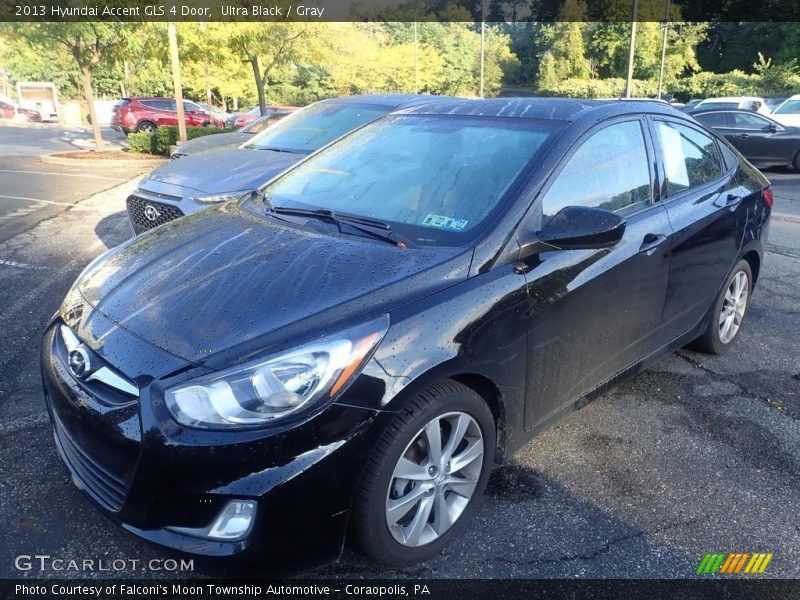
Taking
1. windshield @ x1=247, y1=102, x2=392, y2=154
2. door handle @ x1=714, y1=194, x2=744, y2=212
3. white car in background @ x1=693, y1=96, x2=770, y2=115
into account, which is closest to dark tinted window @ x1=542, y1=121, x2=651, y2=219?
door handle @ x1=714, y1=194, x2=744, y2=212

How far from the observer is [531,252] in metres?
2.60

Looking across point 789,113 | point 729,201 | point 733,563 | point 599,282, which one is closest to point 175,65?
point 729,201

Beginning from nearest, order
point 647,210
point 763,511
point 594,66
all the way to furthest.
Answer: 1. point 763,511
2. point 647,210
3. point 594,66

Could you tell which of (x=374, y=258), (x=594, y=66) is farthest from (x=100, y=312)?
(x=594, y=66)

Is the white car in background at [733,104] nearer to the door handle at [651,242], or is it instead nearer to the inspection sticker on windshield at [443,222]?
the door handle at [651,242]

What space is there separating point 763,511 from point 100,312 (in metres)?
2.91

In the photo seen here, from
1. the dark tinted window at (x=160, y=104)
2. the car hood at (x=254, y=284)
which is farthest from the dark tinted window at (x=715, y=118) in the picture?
the dark tinted window at (x=160, y=104)

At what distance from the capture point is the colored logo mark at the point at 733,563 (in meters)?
2.46

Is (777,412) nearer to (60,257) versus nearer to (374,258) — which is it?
(374,258)

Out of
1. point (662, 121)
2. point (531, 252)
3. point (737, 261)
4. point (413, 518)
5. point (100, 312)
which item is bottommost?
point (413, 518)

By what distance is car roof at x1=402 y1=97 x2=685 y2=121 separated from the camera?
314 centimetres

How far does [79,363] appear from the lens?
2262 mm

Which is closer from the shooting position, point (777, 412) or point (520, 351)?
point (520, 351)

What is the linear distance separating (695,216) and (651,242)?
559 millimetres
